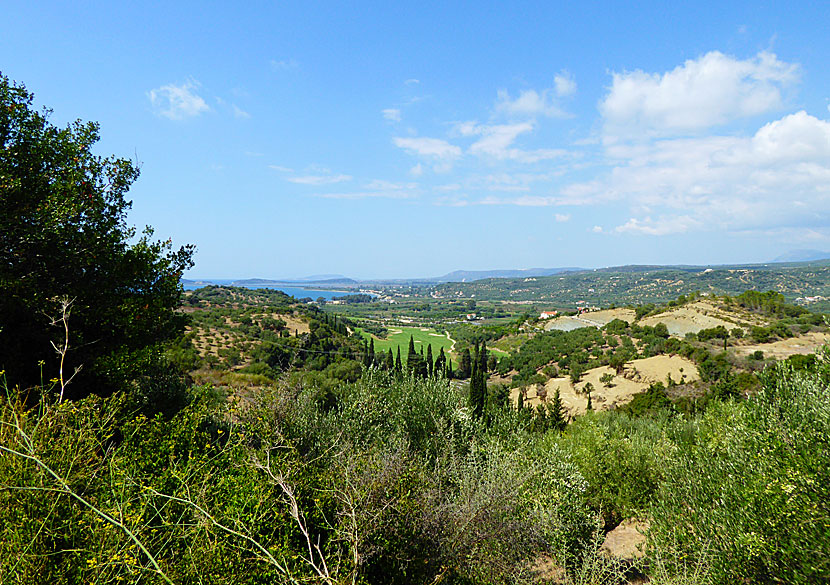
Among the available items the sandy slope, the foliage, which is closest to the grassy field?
the sandy slope

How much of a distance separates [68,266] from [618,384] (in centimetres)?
6095

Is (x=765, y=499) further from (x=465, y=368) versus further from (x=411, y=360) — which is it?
(x=465, y=368)

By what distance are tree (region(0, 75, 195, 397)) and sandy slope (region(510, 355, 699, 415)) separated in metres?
43.1

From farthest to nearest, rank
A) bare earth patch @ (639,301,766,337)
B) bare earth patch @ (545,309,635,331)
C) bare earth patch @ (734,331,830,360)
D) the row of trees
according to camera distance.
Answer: bare earth patch @ (545,309,635,331) < bare earth patch @ (639,301,766,337) < bare earth patch @ (734,331,830,360) < the row of trees

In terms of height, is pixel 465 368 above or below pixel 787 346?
below

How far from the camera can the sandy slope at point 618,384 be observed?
164 ft

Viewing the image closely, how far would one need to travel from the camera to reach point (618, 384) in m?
55.1

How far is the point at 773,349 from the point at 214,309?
96.0 m

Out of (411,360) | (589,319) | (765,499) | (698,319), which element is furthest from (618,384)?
(589,319)

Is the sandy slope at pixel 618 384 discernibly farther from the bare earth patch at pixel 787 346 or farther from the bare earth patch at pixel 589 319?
the bare earth patch at pixel 589 319

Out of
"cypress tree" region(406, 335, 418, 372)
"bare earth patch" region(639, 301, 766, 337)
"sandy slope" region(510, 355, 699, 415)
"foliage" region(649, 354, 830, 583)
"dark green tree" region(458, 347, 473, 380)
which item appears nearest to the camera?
"foliage" region(649, 354, 830, 583)

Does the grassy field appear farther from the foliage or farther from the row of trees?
the foliage

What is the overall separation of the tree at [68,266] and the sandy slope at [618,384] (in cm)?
4315

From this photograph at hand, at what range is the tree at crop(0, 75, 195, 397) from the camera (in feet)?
38.0
